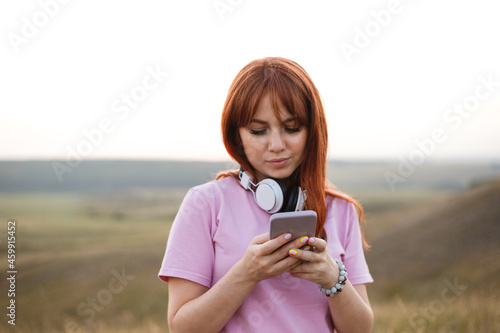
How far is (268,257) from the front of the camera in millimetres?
1851

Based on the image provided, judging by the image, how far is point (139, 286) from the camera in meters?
7.90

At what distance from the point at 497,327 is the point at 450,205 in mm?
6655

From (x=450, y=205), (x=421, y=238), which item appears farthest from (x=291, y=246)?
(x=450, y=205)

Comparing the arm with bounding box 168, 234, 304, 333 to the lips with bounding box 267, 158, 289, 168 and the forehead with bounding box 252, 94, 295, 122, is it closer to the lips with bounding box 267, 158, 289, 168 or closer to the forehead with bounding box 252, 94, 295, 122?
the lips with bounding box 267, 158, 289, 168

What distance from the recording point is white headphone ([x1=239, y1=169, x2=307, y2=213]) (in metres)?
2.07

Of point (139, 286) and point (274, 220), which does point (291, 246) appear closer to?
point (274, 220)

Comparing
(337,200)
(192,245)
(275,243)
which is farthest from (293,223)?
(337,200)

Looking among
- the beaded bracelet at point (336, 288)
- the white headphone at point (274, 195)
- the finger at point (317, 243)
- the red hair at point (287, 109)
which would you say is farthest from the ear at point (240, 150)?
the beaded bracelet at point (336, 288)

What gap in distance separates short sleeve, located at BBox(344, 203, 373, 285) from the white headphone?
33cm

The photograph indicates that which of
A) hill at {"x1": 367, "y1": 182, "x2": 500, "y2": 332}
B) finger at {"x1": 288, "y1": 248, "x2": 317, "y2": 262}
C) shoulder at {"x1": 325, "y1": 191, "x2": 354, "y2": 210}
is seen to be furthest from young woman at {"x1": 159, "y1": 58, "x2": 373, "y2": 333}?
hill at {"x1": 367, "y1": 182, "x2": 500, "y2": 332}

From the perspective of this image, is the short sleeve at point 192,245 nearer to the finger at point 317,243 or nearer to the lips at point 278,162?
the lips at point 278,162

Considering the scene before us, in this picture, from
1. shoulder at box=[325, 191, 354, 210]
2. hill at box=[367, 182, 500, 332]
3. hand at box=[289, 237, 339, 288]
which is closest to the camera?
hand at box=[289, 237, 339, 288]

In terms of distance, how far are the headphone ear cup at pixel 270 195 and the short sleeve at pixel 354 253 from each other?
47 cm

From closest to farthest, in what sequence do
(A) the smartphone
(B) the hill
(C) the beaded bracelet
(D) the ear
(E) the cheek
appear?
(A) the smartphone < (C) the beaded bracelet < (E) the cheek < (D) the ear < (B) the hill
